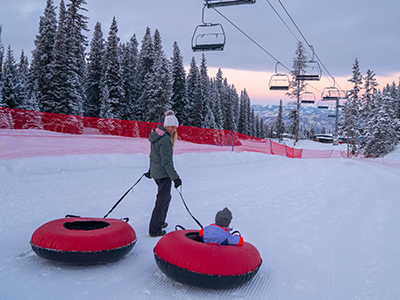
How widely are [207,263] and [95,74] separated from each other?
4062 centimetres

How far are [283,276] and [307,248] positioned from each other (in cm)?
120

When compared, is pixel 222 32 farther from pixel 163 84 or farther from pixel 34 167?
pixel 163 84

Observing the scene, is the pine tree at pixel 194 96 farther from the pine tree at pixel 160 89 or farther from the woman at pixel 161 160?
the woman at pixel 161 160

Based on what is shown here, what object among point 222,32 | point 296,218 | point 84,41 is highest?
point 84,41

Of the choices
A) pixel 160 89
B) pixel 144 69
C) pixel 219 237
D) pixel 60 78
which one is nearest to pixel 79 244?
pixel 219 237

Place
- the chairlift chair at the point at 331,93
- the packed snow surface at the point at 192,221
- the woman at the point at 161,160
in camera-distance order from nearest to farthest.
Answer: the packed snow surface at the point at 192,221 < the woman at the point at 161,160 < the chairlift chair at the point at 331,93

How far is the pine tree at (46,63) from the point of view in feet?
93.4

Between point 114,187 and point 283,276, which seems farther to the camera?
point 114,187

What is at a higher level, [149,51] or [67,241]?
[149,51]

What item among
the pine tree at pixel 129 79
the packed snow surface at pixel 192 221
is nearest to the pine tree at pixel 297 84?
the pine tree at pixel 129 79

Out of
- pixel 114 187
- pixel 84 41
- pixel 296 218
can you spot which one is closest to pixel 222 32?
pixel 114 187

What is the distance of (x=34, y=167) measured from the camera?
26.7 feet

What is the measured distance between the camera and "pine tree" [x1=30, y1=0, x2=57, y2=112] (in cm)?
2847

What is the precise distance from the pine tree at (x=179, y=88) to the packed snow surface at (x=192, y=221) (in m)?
28.5
